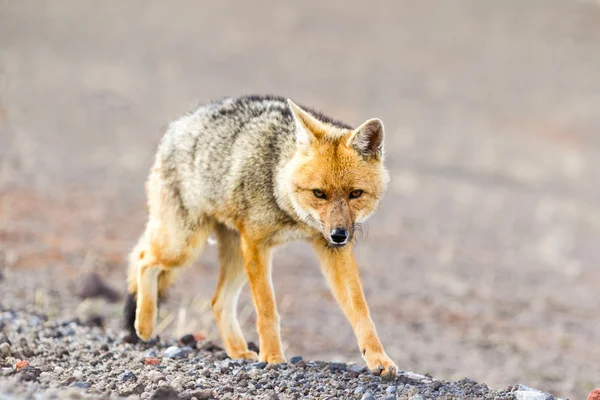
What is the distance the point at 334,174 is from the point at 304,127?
16.1 inches

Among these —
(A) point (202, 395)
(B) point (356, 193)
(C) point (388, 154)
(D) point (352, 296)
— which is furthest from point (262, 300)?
(C) point (388, 154)

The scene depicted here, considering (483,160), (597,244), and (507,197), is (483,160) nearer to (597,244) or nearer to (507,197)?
(507,197)

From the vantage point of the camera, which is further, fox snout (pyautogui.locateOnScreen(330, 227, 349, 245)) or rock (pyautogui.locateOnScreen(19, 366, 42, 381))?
fox snout (pyautogui.locateOnScreen(330, 227, 349, 245))

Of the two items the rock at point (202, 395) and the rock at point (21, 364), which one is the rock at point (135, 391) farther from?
the rock at point (21, 364)

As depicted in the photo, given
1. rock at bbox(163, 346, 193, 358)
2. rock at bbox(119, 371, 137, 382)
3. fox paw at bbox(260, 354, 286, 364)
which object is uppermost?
fox paw at bbox(260, 354, 286, 364)

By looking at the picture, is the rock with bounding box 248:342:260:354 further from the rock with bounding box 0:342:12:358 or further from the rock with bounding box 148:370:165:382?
the rock with bounding box 0:342:12:358

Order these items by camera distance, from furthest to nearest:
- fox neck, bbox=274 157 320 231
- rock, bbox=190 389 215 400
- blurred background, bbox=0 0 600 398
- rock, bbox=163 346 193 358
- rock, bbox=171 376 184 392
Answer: blurred background, bbox=0 0 600 398, rock, bbox=163 346 193 358, fox neck, bbox=274 157 320 231, rock, bbox=171 376 184 392, rock, bbox=190 389 215 400

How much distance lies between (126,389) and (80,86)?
54.3 feet

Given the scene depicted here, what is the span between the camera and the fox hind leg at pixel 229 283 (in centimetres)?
657

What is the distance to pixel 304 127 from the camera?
5.55 m

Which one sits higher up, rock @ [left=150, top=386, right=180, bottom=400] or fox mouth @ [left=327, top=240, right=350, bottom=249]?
fox mouth @ [left=327, top=240, right=350, bottom=249]

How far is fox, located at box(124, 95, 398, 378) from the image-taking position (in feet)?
17.8

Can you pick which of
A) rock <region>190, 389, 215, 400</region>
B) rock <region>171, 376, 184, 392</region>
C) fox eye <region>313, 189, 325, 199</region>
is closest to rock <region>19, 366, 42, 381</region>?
rock <region>171, 376, 184, 392</region>

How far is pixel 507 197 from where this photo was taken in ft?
57.6
